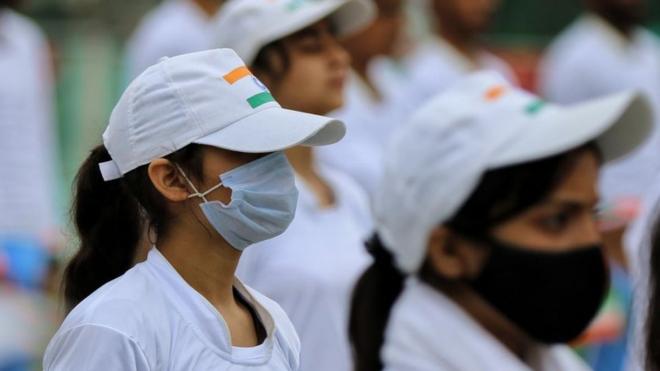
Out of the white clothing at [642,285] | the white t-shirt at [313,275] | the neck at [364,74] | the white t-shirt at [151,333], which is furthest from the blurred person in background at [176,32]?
the white t-shirt at [151,333]

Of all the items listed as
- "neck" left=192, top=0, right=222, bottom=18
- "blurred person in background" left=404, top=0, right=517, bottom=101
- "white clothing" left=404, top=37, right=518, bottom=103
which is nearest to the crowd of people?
"neck" left=192, top=0, right=222, bottom=18

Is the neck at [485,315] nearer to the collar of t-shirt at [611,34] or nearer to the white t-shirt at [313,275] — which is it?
the white t-shirt at [313,275]

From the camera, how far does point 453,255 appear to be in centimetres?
321

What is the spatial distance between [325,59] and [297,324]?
679 mm

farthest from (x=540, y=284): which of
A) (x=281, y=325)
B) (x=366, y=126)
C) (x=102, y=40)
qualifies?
(x=102, y=40)

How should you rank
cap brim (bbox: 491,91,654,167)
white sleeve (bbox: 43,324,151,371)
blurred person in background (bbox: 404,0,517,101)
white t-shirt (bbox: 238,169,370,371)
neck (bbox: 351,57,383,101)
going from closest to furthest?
white sleeve (bbox: 43,324,151,371) < cap brim (bbox: 491,91,654,167) < white t-shirt (bbox: 238,169,370,371) < neck (bbox: 351,57,383,101) < blurred person in background (bbox: 404,0,517,101)

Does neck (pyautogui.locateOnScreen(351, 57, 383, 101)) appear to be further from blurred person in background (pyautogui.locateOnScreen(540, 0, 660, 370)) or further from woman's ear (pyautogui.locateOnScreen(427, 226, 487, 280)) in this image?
woman's ear (pyautogui.locateOnScreen(427, 226, 487, 280))

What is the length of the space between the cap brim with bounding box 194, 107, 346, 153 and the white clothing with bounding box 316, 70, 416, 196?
2.29 m

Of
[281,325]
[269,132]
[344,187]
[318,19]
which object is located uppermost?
[269,132]

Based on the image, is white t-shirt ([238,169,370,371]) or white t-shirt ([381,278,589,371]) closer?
white t-shirt ([381,278,589,371])

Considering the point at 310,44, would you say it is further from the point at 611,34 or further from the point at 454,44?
the point at 611,34

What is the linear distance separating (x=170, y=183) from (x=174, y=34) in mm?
3697

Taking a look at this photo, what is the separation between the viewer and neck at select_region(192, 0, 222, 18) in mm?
6082

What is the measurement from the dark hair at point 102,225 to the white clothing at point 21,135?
321cm
